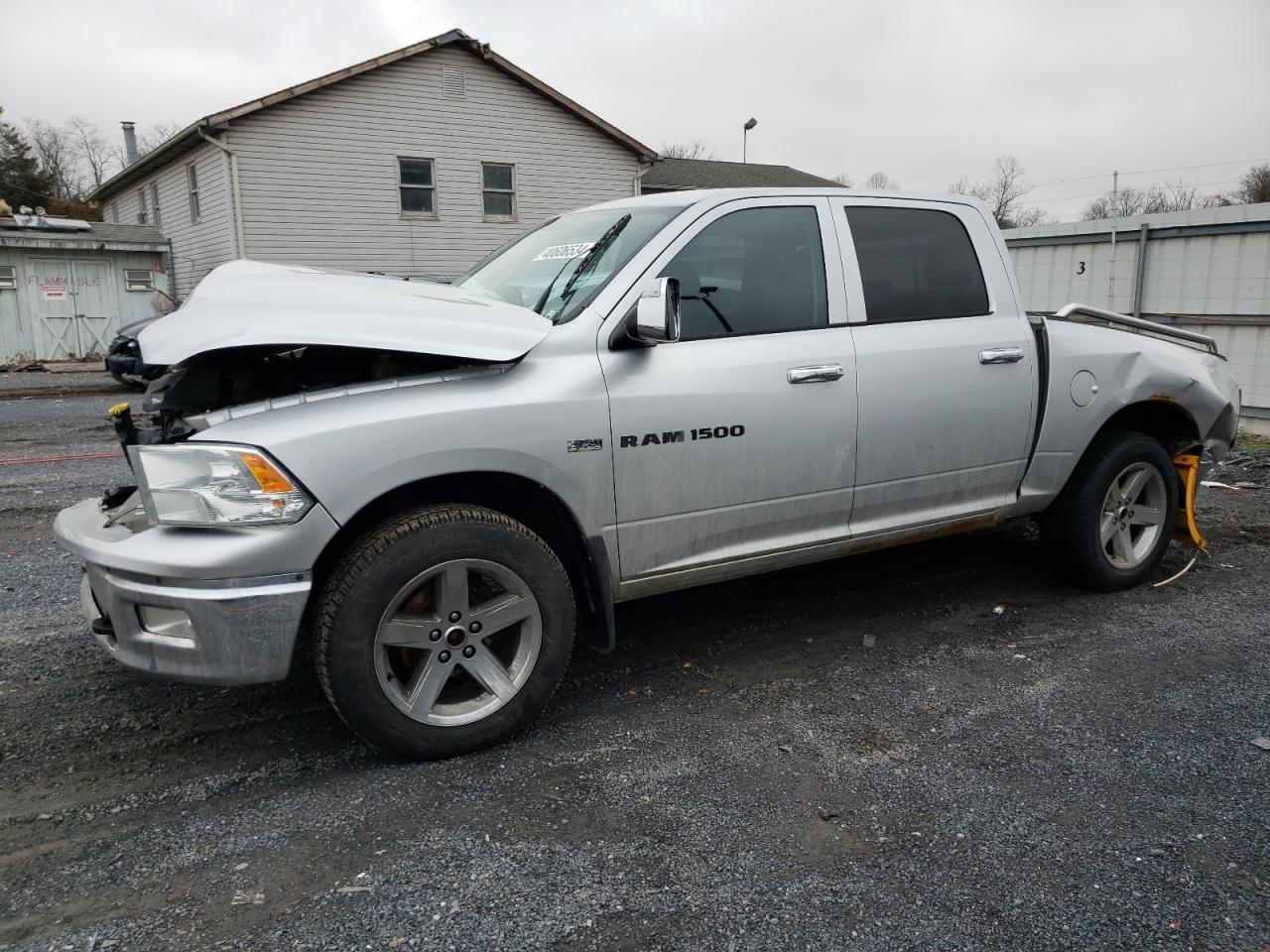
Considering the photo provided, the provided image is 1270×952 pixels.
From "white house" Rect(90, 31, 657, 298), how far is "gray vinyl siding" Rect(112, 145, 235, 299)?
0.05 meters

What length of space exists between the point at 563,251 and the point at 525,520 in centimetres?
125

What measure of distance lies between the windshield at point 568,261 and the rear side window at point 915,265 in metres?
0.94

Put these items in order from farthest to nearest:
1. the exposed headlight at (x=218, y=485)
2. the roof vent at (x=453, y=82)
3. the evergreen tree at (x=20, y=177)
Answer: the evergreen tree at (x=20, y=177), the roof vent at (x=453, y=82), the exposed headlight at (x=218, y=485)

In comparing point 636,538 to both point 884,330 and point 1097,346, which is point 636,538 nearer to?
point 884,330

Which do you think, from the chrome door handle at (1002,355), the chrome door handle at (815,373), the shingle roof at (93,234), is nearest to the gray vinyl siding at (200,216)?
the shingle roof at (93,234)

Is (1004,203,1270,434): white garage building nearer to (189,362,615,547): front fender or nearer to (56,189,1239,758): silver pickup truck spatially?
(56,189,1239,758): silver pickup truck

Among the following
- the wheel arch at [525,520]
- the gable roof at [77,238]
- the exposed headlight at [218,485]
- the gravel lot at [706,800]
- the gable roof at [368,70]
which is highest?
the gable roof at [368,70]

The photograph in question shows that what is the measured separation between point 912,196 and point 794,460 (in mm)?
1529

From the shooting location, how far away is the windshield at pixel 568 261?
3.55 metres

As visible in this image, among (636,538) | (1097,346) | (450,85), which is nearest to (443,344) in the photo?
(636,538)

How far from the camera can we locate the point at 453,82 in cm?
2030

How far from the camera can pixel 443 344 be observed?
118 inches

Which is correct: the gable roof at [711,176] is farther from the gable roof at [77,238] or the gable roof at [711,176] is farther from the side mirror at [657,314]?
the side mirror at [657,314]

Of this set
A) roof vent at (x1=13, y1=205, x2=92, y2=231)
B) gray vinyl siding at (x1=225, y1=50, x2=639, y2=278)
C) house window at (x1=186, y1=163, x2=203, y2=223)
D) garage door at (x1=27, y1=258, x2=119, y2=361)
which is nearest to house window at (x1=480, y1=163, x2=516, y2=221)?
gray vinyl siding at (x1=225, y1=50, x2=639, y2=278)
